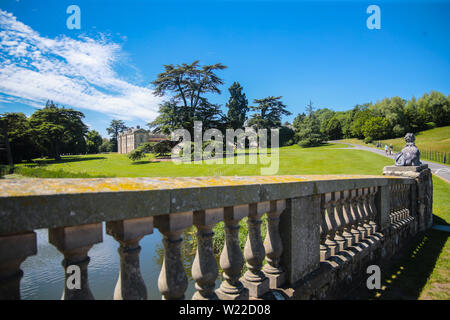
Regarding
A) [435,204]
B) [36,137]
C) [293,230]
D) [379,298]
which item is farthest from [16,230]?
[36,137]

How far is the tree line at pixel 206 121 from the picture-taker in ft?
97.2

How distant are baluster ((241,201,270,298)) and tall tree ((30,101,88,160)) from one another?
147 ft

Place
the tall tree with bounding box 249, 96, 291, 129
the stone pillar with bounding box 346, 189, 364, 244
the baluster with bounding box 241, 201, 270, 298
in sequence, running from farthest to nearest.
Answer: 1. the tall tree with bounding box 249, 96, 291, 129
2. the stone pillar with bounding box 346, 189, 364, 244
3. the baluster with bounding box 241, 201, 270, 298

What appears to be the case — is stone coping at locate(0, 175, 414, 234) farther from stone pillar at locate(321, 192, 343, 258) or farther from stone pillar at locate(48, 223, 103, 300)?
stone pillar at locate(321, 192, 343, 258)

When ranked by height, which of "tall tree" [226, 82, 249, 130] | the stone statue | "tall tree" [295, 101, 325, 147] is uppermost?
"tall tree" [226, 82, 249, 130]

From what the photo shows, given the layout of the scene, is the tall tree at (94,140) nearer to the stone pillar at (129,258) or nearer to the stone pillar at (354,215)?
the stone pillar at (354,215)

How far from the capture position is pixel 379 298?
3129 millimetres

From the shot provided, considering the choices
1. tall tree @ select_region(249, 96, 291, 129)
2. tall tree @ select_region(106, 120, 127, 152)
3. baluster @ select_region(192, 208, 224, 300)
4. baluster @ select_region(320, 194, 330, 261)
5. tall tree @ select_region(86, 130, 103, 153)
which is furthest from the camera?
tall tree @ select_region(106, 120, 127, 152)

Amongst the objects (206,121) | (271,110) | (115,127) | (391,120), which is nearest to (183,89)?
(206,121)

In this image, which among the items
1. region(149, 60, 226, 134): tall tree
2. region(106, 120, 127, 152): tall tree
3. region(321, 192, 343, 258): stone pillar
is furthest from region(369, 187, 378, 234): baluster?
region(106, 120, 127, 152): tall tree

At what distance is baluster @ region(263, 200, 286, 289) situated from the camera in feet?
7.53

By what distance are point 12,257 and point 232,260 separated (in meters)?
1.35

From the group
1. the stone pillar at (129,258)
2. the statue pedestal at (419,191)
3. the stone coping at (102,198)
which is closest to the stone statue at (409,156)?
the statue pedestal at (419,191)
